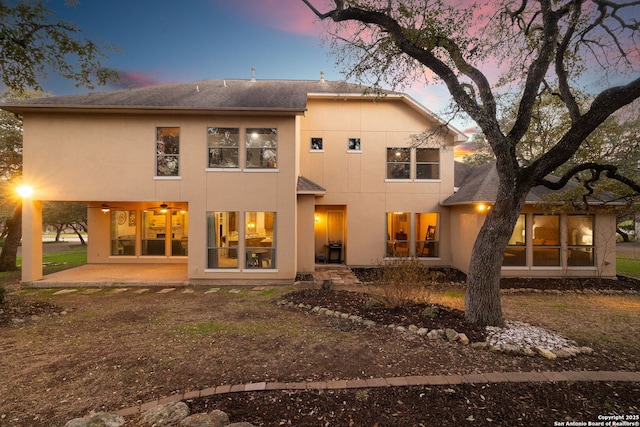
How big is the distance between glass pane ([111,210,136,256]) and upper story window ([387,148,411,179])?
36.7 ft

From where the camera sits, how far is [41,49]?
6.27 m

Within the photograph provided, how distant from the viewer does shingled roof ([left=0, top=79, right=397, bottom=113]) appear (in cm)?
880

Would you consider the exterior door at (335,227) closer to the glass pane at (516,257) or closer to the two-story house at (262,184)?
the two-story house at (262,184)

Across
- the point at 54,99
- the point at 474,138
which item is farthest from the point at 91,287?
the point at 474,138

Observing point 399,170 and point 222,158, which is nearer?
point 222,158

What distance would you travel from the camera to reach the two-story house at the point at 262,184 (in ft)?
30.1

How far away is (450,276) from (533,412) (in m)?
8.01

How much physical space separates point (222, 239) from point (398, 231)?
715 centimetres

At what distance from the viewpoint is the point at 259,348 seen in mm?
4586

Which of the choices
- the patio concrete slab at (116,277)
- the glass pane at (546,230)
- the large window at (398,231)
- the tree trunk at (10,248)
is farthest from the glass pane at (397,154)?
the tree trunk at (10,248)

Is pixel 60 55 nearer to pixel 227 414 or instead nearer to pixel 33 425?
pixel 33 425

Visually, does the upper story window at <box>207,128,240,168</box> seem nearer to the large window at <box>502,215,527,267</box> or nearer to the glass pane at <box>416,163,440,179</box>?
the glass pane at <box>416,163,440,179</box>

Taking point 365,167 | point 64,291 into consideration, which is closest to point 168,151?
point 64,291

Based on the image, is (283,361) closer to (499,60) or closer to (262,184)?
(262,184)
